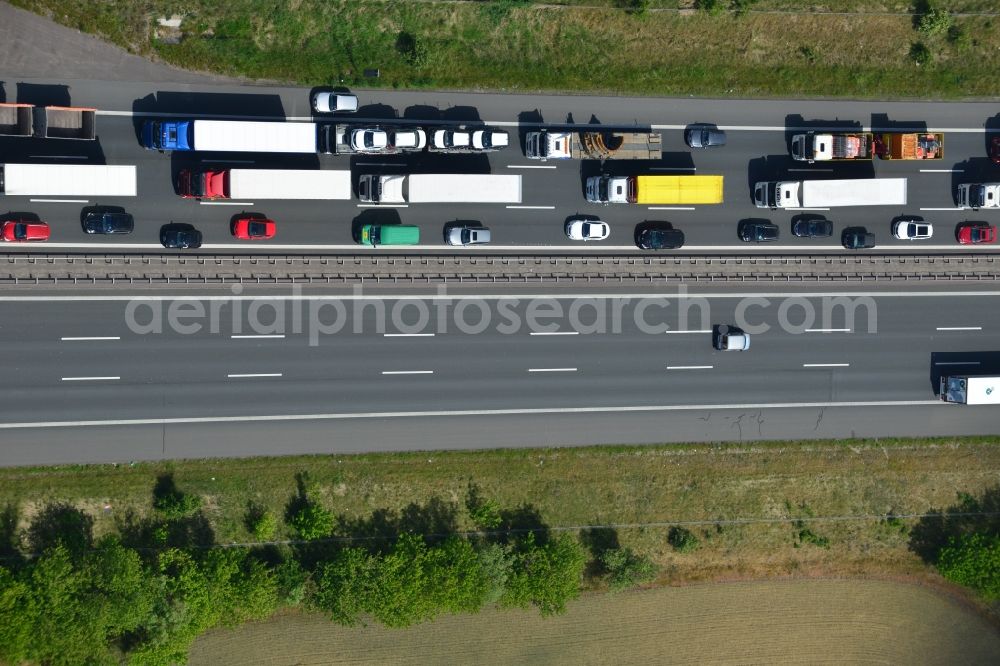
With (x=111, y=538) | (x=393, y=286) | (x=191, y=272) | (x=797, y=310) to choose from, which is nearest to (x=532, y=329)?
(x=393, y=286)

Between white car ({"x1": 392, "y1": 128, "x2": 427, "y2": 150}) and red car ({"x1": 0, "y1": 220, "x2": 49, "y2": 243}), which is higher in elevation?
white car ({"x1": 392, "y1": 128, "x2": 427, "y2": 150})

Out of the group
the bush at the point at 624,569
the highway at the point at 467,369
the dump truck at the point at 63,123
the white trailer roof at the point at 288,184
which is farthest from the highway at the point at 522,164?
the bush at the point at 624,569

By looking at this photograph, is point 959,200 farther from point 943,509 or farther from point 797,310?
point 943,509

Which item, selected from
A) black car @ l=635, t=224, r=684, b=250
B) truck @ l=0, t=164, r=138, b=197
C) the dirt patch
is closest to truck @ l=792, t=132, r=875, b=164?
black car @ l=635, t=224, r=684, b=250

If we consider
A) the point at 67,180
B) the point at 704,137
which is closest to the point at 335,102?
the point at 67,180

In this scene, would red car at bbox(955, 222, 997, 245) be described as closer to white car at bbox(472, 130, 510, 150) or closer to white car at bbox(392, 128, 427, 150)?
white car at bbox(472, 130, 510, 150)

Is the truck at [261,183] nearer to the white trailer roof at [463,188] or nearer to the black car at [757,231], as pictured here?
the white trailer roof at [463,188]

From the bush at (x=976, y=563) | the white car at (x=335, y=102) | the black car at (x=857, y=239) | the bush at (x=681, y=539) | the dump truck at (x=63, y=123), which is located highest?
the white car at (x=335, y=102)
